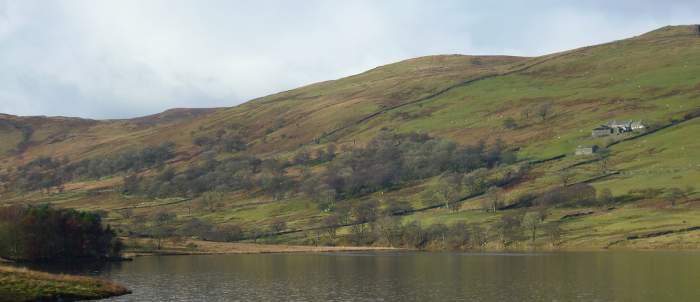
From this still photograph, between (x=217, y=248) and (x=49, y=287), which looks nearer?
(x=49, y=287)

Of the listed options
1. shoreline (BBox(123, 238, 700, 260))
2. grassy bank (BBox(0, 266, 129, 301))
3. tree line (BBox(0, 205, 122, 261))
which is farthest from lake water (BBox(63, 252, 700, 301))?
shoreline (BBox(123, 238, 700, 260))

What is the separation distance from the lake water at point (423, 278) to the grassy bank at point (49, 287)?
2.92 m

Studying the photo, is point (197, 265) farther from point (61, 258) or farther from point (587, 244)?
point (587, 244)

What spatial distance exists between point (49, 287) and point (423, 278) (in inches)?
2022

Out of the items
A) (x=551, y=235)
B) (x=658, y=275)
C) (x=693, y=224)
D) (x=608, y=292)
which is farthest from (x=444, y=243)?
(x=608, y=292)

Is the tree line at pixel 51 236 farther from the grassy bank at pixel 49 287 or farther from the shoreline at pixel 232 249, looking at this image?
the grassy bank at pixel 49 287

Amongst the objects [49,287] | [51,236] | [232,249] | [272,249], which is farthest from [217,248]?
[49,287]

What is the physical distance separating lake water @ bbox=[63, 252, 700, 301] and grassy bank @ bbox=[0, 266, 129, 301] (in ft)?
9.60

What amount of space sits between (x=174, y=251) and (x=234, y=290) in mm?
88436

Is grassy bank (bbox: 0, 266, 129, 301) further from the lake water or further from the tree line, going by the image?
the tree line

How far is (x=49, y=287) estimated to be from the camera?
76.8 m

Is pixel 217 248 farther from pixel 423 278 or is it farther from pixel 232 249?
pixel 423 278

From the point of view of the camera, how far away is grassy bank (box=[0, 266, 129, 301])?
72.9 meters

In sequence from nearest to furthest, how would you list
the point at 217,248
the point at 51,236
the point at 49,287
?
the point at 49,287 < the point at 51,236 < the point at 217,248
